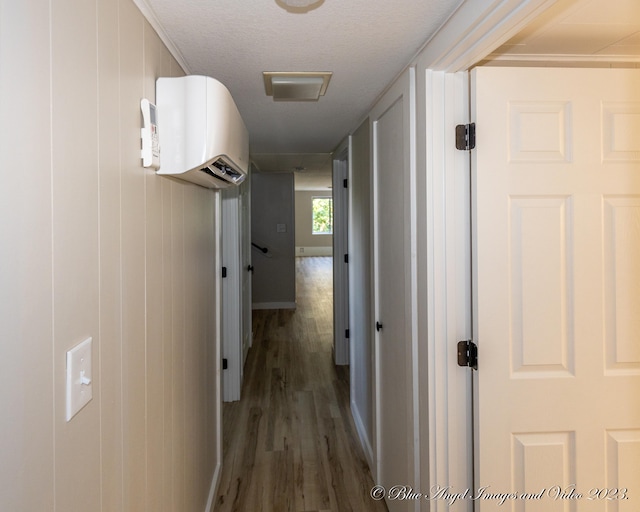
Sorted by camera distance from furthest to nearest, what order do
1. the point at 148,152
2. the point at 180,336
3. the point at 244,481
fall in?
the point at 244,481
the point at 180,336
the point at 148,152

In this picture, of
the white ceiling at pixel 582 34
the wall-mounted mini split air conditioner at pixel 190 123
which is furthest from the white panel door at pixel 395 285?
the wall-mounted mini split air conditioner at pixel 190 123

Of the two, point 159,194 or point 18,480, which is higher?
point 159,194

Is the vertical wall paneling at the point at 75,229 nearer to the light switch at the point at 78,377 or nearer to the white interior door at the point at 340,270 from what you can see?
the light switch at the point at 78,377

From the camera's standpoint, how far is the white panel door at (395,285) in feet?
5.00

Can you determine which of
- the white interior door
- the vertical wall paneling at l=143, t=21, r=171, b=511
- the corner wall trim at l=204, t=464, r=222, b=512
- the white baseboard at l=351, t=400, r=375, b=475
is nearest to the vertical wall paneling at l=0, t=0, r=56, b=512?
the vertical wall paneling at l=143, t=21, r=171, b=511

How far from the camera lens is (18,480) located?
55 cm

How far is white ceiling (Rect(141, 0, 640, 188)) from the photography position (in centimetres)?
111

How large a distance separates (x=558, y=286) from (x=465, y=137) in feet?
1.90

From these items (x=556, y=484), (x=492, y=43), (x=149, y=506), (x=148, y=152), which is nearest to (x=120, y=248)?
(x=148, y=152)

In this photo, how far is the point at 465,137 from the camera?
1.31 meters

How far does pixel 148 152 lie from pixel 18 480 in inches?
31.0

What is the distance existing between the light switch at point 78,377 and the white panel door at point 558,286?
3.66 ft

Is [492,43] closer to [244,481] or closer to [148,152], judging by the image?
[148,152]

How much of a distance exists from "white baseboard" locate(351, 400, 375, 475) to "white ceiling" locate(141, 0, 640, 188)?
2.04m
